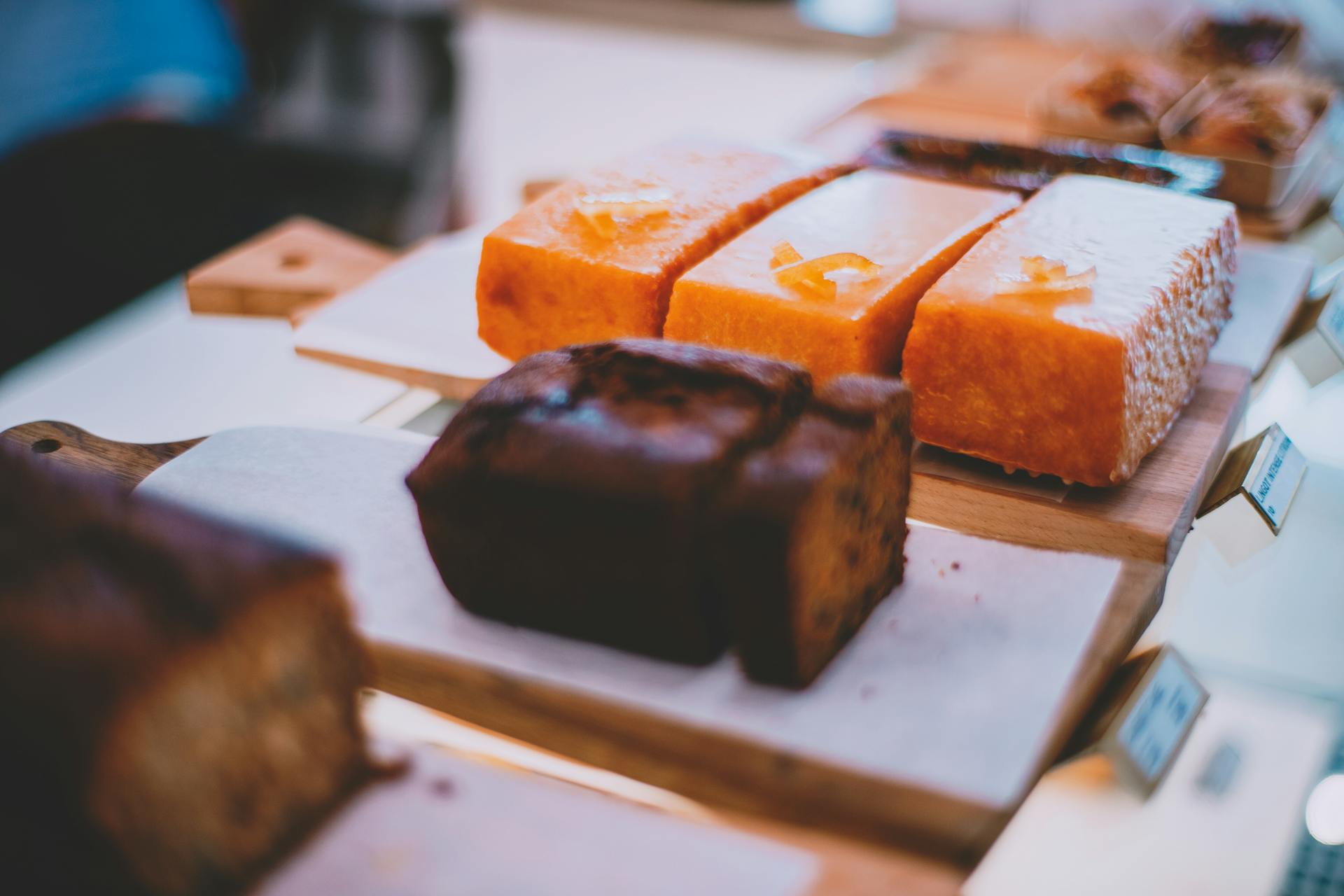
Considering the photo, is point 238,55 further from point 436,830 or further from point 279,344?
point 436,830

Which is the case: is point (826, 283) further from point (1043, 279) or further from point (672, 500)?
point (672, 500)

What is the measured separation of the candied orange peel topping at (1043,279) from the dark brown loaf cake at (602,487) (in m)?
0.34

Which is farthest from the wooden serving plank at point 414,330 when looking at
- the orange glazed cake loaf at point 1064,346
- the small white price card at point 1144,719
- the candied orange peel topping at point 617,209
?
the small white price card at point 1144,719

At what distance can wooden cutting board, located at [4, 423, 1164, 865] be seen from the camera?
0.98 metres

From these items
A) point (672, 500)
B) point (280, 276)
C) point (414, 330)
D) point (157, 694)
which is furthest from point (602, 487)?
point (280, 276)

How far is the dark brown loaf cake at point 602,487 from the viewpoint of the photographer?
1057 mm

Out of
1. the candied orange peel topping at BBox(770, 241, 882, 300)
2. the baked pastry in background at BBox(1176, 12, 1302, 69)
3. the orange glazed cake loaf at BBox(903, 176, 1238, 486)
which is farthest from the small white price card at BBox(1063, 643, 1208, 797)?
the baked pastry in background at BBox(1176, 12, 1302, 69)

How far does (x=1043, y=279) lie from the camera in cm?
139

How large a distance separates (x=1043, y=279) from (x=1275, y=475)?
0.37 metres

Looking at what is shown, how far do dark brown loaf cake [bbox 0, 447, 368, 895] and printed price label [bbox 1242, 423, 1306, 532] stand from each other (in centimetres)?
103

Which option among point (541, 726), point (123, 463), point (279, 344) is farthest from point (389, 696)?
point (279, 344)

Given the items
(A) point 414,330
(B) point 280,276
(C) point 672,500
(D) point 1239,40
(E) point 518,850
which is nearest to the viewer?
(E) point 518,850

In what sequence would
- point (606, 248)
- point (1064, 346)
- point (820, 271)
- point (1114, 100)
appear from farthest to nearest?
point (1114, 100) → point (606, 248) → point (820, 271) → point (1064, 346)

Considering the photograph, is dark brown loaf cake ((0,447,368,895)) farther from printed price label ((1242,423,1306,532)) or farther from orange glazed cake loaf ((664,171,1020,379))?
printed price label ((1242,423,1306,532))
